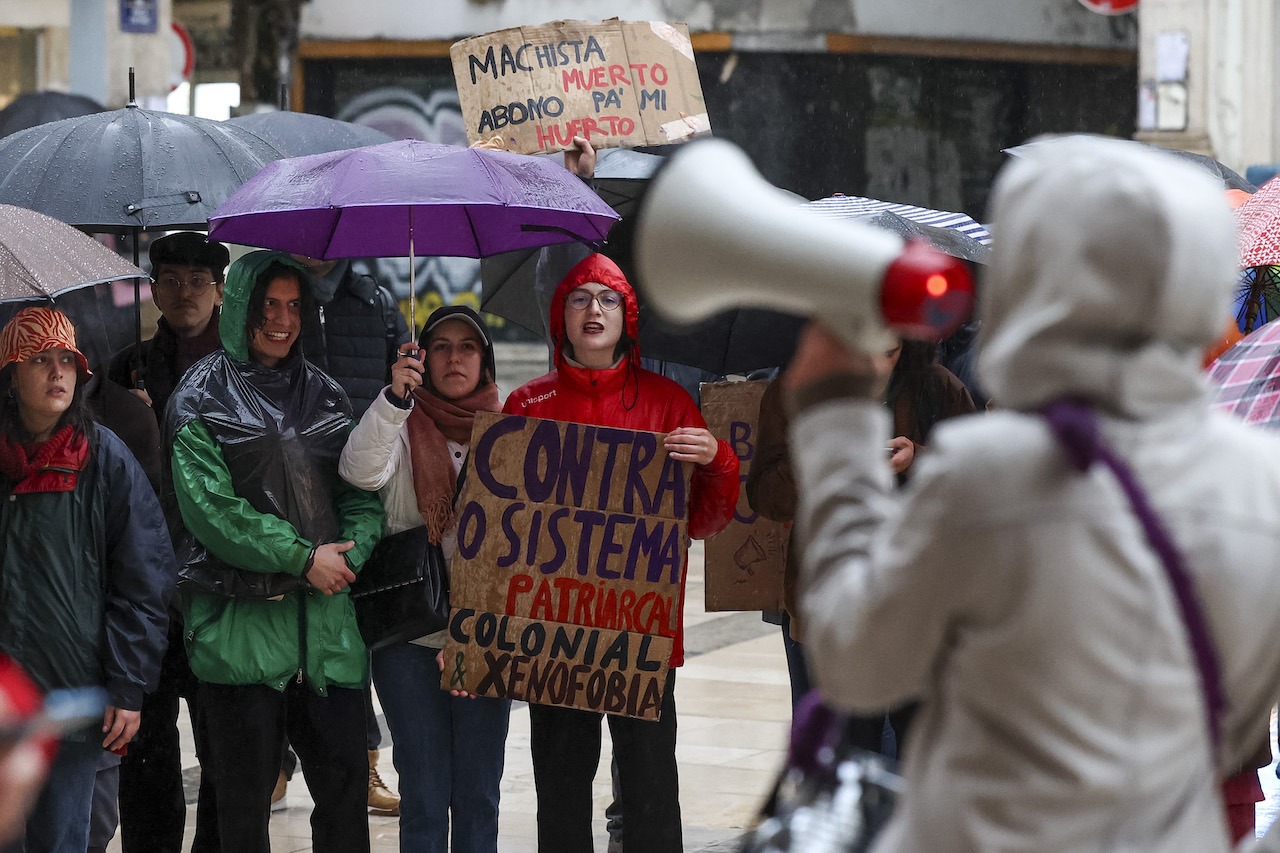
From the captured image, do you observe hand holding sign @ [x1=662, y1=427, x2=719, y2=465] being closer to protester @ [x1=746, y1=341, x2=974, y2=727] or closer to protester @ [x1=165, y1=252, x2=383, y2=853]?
protester @ [x1=746, y1=341, x2=974, y2=727]

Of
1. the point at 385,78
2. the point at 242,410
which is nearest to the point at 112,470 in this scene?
the point at 242,410

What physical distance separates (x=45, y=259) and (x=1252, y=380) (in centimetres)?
348

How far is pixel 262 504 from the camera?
502cm

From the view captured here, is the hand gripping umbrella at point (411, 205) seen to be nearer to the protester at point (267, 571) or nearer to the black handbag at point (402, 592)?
the protester at point (267, 571)

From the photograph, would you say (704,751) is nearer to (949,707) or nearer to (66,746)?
(66,746)

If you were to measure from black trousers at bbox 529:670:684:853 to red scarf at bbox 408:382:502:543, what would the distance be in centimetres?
64

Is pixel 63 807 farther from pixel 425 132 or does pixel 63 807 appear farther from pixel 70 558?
pixel 425 132

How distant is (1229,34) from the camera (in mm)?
14969

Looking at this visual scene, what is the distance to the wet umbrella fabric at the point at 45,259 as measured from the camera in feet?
16.5

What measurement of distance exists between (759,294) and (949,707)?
563 millimetres

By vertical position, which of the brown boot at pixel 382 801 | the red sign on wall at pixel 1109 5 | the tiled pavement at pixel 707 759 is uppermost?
the red sign on wall at pixel 1109 5

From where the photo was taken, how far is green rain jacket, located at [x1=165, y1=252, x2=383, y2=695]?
4938 millimetres

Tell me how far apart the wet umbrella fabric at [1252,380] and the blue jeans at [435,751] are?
252 centimetres

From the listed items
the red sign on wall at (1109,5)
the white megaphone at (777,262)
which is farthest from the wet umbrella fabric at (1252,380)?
the red sign on wall at (1109,5)
